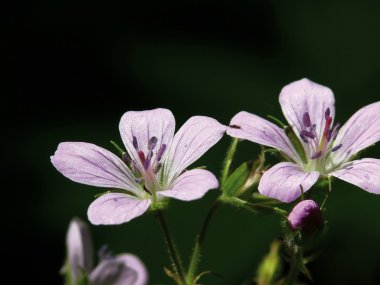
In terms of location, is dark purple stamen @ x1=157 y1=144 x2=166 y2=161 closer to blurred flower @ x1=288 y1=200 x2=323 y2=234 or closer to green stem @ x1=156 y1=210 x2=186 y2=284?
green stem @ x1=156 y1=210 x2=186 y2=284

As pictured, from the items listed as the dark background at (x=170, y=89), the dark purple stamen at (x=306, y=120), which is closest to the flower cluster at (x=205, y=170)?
the dark purple stamen at (x=306, y=120)

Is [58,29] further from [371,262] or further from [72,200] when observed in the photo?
[371,262]

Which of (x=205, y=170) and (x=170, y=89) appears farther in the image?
(x=170, y=89)

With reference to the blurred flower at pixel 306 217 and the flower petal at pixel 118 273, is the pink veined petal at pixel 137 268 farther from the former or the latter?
the blurred flower at pixel 306 217

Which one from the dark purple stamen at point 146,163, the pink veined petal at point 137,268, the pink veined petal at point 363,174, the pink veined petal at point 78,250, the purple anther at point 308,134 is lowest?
the pink veined petal at point 137,268

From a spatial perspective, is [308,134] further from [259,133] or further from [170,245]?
[170,245]

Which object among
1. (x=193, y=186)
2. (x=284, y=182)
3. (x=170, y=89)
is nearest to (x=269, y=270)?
(x=284, y=182)
